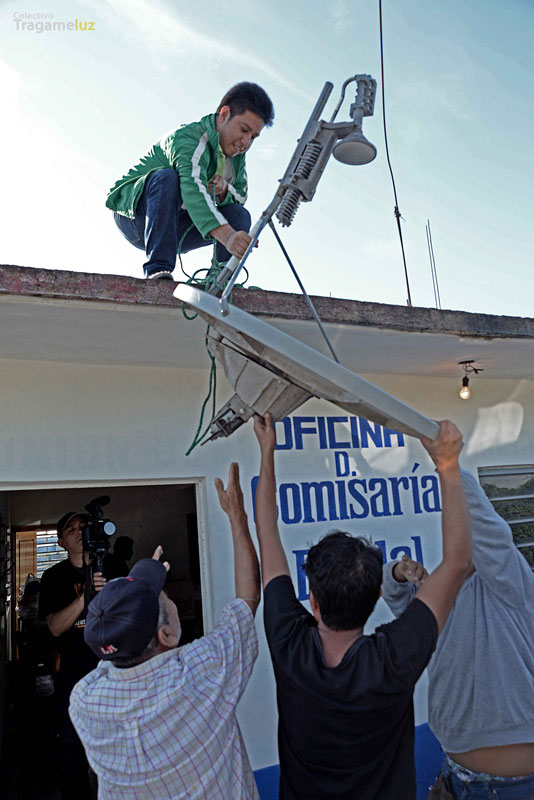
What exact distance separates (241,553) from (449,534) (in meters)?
0.71

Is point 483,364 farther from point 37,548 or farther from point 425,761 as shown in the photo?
point 37,548

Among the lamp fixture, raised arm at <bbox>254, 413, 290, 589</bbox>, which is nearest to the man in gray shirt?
raised arm at <bbox>254, 413, 290, 589</bbox>

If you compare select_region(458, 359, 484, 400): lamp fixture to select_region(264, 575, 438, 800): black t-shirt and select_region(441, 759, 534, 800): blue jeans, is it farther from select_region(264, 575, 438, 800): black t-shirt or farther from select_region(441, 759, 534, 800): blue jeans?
select_region(264, 575, 438, 800): black t-shirt

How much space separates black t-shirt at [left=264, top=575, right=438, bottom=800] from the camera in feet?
4.92

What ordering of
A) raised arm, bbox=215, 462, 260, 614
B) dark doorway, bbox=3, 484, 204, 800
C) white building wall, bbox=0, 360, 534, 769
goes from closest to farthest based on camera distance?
raised arm, bbox=215, 462, 260, 614 < white building wall, bbox=0, 360, 534, 769 < dark doorway, bbox=3, 484, 204, 800

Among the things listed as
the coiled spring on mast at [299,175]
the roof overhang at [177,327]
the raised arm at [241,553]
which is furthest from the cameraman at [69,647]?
the coiled spring on mast at [299,175]

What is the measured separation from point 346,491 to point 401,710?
2.42 meters

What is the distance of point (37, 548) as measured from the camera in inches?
408

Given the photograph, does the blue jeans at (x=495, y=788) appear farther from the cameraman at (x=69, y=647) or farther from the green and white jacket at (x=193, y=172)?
the green and white jacket at (x=193, y=172)

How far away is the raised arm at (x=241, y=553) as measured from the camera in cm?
196

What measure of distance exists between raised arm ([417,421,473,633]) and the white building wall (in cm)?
210

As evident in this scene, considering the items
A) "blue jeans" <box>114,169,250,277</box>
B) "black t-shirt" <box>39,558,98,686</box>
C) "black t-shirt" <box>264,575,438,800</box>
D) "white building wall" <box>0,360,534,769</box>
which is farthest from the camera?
"black t-shirt" <box>39,558,98,686</box>

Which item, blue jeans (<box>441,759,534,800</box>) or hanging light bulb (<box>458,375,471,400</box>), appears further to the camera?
hanging light bulb (<box>458,375,471,400</box>)

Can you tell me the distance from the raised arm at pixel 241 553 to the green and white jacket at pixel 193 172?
3.81 ft
